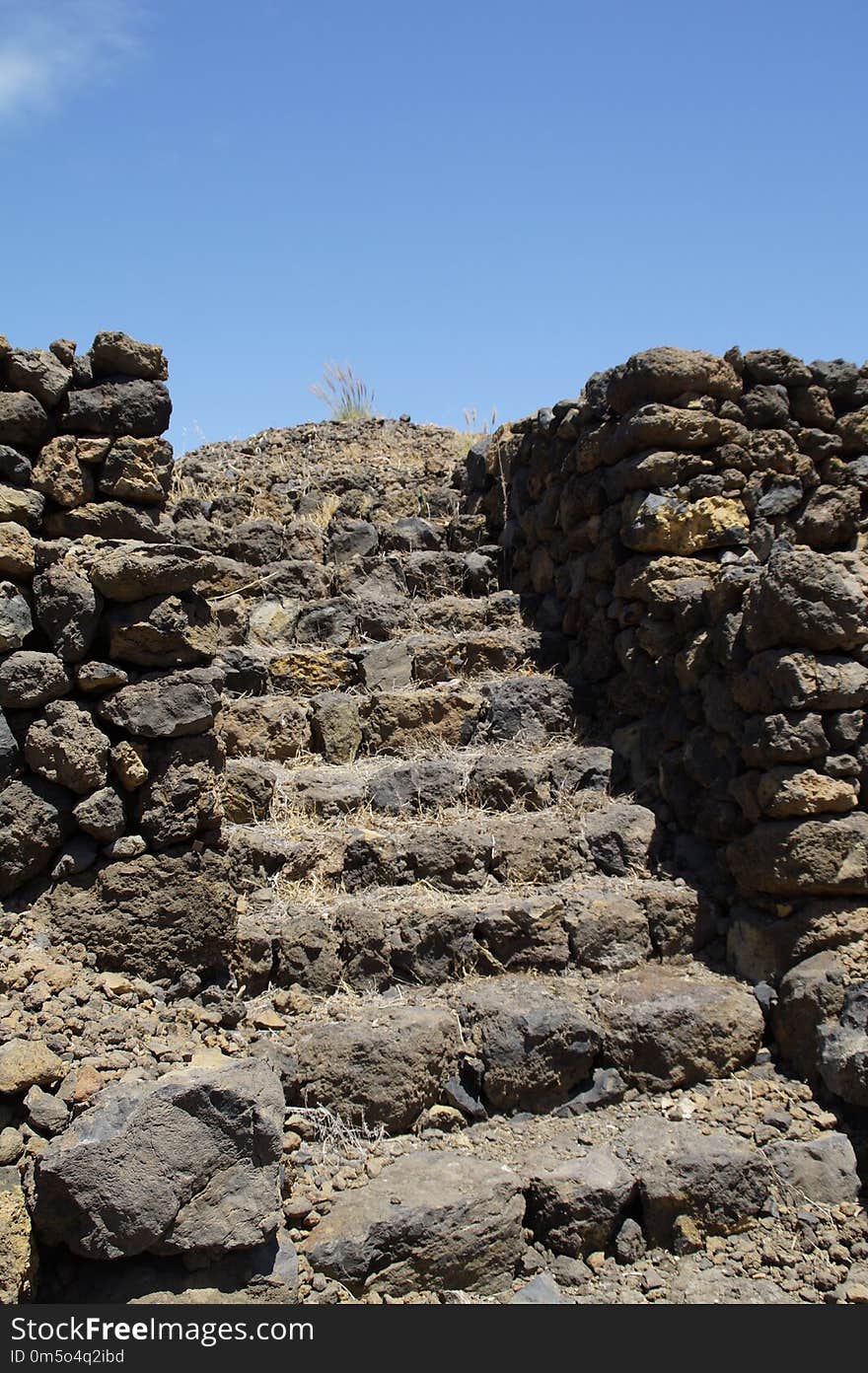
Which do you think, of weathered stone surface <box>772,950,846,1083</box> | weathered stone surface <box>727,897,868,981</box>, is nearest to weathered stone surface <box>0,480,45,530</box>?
weathered stone surface <box>727,897,868,981</box>

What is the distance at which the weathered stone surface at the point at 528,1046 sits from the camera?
452cm

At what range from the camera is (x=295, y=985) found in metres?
4.78

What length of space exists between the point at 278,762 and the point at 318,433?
4.66m

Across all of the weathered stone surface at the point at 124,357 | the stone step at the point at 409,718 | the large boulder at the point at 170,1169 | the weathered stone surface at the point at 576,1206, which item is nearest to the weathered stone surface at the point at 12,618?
the weathered stone surface at the point at 124,357

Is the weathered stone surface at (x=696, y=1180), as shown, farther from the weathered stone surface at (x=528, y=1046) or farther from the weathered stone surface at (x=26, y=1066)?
the weathered stone surface at (x=26, y=1066)

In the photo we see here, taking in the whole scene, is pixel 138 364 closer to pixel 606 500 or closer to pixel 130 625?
pixel 130 625

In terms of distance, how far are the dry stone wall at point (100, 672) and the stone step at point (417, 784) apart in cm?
114

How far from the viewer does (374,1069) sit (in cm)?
433

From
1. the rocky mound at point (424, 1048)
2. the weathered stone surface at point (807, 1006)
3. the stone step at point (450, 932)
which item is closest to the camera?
the rocky mound at point (424, 1048)

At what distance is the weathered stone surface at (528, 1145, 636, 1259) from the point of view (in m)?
4.07

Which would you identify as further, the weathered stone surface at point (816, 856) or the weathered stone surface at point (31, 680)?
the weathered stone surface at point (816, 856)

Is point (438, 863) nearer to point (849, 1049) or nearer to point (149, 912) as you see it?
point (149, 912)

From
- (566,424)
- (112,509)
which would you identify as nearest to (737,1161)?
(112,509)

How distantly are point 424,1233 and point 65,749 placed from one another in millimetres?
1991
